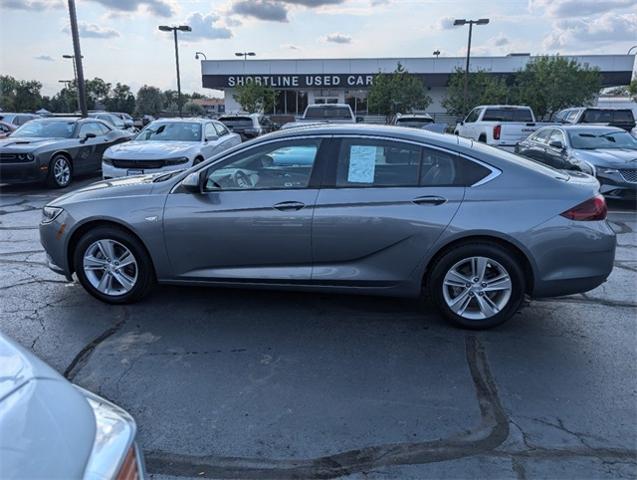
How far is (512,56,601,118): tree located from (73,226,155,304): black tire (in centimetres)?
3044

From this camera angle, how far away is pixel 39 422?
4.63ft

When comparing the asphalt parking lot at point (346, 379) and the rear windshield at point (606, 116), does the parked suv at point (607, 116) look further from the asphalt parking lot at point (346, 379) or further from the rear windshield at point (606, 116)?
the asphalt parking lot at point (346, 379)

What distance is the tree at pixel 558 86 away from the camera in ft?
97.2

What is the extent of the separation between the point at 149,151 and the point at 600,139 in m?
9.23

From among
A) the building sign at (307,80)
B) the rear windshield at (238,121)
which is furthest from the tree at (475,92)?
the rear windshield at (238,121)

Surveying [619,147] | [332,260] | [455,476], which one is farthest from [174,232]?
[619,147]

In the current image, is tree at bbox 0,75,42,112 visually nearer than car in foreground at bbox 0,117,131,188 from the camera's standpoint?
No

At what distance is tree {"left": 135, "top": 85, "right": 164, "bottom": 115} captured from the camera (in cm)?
Result: 6481

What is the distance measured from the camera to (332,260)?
4324 millimetres

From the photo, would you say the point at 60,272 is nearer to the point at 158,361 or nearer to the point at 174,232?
the point at 174,232

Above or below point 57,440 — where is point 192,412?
below

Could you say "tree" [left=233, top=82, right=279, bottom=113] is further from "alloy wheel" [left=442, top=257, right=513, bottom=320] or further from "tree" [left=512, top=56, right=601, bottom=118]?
"alloy wheel" [left=442, top=257, right=513, bottom=320]

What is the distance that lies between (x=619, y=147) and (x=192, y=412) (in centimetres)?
1061

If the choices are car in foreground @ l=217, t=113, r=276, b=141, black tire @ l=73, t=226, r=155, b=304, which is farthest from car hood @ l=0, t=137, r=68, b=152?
car in foreground @ l=217, t=113, r=276, b=141
